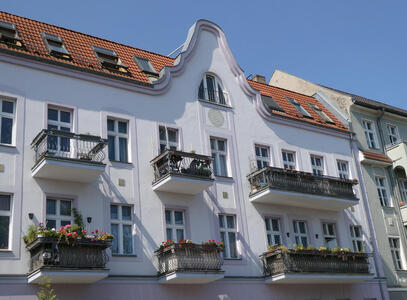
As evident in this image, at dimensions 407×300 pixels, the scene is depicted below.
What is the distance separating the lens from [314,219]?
72.6 feet

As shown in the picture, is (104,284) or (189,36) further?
(189,36)

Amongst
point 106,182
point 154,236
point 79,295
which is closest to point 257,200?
point 154,236

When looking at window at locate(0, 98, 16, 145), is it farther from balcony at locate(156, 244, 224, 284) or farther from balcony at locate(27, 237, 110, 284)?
balcony at locate(156, 244, 224, 284)

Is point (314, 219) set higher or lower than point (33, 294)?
higher

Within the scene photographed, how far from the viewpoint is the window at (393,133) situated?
91.3 ft

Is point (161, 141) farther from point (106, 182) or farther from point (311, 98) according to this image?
point (311, 98)

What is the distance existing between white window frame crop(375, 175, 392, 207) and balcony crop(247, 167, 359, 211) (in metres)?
3.32

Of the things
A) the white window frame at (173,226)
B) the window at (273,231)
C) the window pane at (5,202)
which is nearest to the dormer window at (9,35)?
the window pane at (5,202)

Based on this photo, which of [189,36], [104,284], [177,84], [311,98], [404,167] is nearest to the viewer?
[104,284]

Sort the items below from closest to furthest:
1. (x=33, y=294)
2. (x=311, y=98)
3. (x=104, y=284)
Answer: (x=33, y=294) → (x=104, y=284) → (x=311, y=98)

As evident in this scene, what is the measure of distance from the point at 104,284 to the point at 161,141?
18.8ft

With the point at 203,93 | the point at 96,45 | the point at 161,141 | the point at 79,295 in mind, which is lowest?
the point at 79,295

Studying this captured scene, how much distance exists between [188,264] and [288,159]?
27.3 ft

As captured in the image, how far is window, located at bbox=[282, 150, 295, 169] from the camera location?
2286cm
